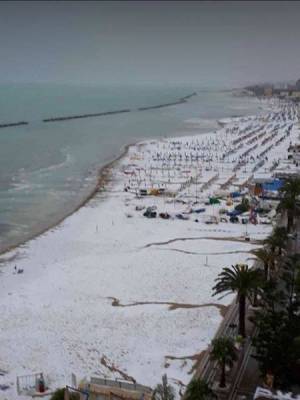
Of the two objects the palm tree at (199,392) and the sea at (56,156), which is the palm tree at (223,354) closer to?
the palm tree at (199,392)

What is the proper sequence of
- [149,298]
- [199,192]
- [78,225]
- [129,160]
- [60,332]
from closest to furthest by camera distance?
[60,332]
[149,298]
[78,225]
[199,192]
[129,160]

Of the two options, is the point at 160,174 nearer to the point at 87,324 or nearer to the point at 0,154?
the point at 0,154

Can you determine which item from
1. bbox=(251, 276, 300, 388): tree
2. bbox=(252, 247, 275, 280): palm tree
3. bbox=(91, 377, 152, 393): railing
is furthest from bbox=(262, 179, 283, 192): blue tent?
bbox=(91, 377, 152, 393): railing

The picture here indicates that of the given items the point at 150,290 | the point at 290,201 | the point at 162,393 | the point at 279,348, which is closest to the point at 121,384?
the point at 162,393

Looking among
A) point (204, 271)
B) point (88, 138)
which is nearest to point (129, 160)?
point (88, 138)

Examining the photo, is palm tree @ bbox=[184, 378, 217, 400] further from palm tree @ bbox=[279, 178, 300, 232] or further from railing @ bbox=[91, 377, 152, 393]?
palm tree @ bbox=[279, 178, 300, 232]

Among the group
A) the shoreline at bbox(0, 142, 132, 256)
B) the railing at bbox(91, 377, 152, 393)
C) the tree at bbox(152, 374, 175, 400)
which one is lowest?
the railing at bbox(91, 377, 152, 393)

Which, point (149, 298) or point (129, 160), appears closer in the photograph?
point (149, 298)

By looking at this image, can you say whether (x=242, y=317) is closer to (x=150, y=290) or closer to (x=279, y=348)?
(x=279, y=348)

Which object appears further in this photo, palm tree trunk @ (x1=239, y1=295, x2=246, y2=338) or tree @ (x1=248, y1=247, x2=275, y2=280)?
tree @ (x1=248, y1=247, x2=275, y2=280)
